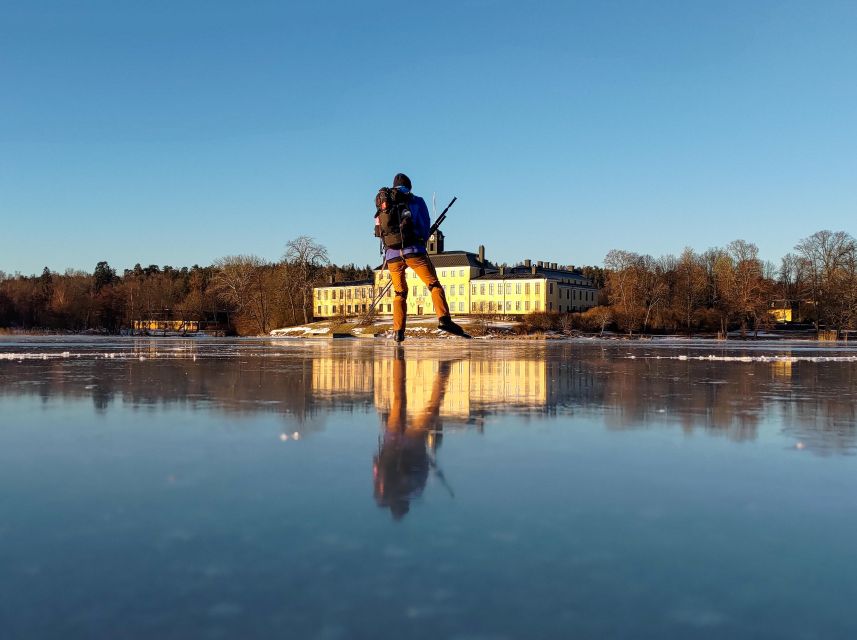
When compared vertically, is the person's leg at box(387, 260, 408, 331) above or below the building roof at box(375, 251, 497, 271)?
below

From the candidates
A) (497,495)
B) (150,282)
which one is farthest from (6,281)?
(497,495)

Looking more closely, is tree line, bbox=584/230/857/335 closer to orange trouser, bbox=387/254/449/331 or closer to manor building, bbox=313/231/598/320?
manor building, bbox=313/231/598/320

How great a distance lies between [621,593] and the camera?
3459mm

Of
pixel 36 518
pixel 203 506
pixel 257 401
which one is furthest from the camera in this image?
pixel 257 401

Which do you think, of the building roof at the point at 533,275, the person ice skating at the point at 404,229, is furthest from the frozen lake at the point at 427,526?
the building roof at the point at 533,275

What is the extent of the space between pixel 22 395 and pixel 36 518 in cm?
941

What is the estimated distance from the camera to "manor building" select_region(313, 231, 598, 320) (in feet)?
413

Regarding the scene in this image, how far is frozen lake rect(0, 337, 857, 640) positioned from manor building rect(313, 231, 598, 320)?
11166cm

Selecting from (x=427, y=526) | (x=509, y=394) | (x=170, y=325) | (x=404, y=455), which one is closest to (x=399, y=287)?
(x=509, y=394)

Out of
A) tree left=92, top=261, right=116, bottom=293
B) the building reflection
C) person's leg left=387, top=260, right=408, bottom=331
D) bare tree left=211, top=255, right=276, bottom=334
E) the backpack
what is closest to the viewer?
the building reflection

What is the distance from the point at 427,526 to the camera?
4.54m

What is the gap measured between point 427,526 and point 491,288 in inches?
4997

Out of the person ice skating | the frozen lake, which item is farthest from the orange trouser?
the frozen lake

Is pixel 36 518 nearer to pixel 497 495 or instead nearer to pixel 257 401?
pixel 497 495
